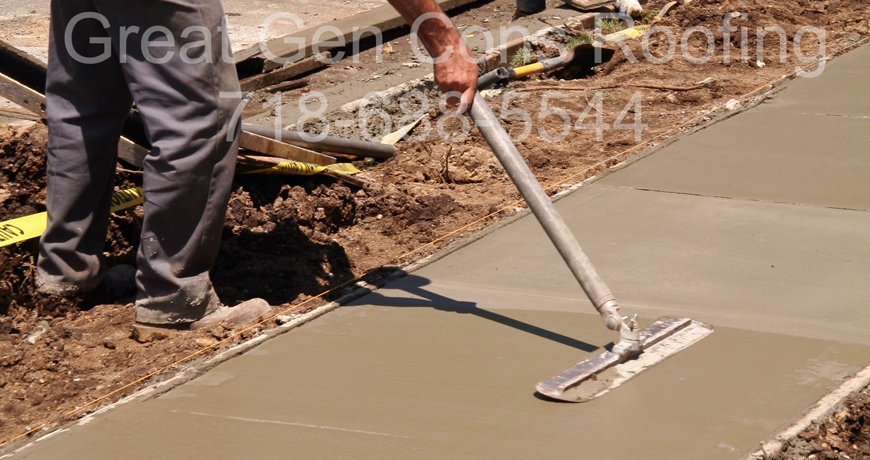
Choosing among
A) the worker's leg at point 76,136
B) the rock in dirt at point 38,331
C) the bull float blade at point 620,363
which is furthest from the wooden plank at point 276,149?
the bull float blade at point 620,363

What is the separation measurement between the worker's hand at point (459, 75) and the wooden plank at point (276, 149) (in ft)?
4.13

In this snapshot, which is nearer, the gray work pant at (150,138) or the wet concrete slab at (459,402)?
the wet concrete slab at (459,402)

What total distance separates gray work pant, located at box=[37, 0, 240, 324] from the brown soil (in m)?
1.96

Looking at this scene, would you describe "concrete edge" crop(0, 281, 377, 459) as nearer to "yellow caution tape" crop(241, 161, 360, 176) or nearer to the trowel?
the trowel

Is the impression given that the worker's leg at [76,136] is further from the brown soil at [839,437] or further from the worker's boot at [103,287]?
the brown soil at [839,437]

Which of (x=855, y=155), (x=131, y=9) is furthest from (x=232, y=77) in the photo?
(x=855, y=155)

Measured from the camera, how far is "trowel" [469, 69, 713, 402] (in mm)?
2619

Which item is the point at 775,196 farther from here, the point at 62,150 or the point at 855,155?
the point at 62,150

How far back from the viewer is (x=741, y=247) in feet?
11.6

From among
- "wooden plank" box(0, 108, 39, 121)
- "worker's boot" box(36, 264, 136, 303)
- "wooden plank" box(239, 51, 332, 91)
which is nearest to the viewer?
"worker's boot" box(36, 264, 136, 303)

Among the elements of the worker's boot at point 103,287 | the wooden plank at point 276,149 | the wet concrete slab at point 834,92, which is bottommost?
the worker's boot at point 103,287

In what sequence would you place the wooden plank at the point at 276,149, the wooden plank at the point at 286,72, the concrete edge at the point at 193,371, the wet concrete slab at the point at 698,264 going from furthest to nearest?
the wooden plank at the point at 286,72, the wooden plank at the point at 276,149, the wet concrete slab at the point at 698,264, the concrete edge at the point at 193,371

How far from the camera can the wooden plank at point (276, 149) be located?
401 cm

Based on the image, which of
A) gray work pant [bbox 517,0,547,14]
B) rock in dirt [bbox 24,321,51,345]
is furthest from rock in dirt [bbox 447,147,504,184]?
gray work pant [bbox 517,0,547,14]
